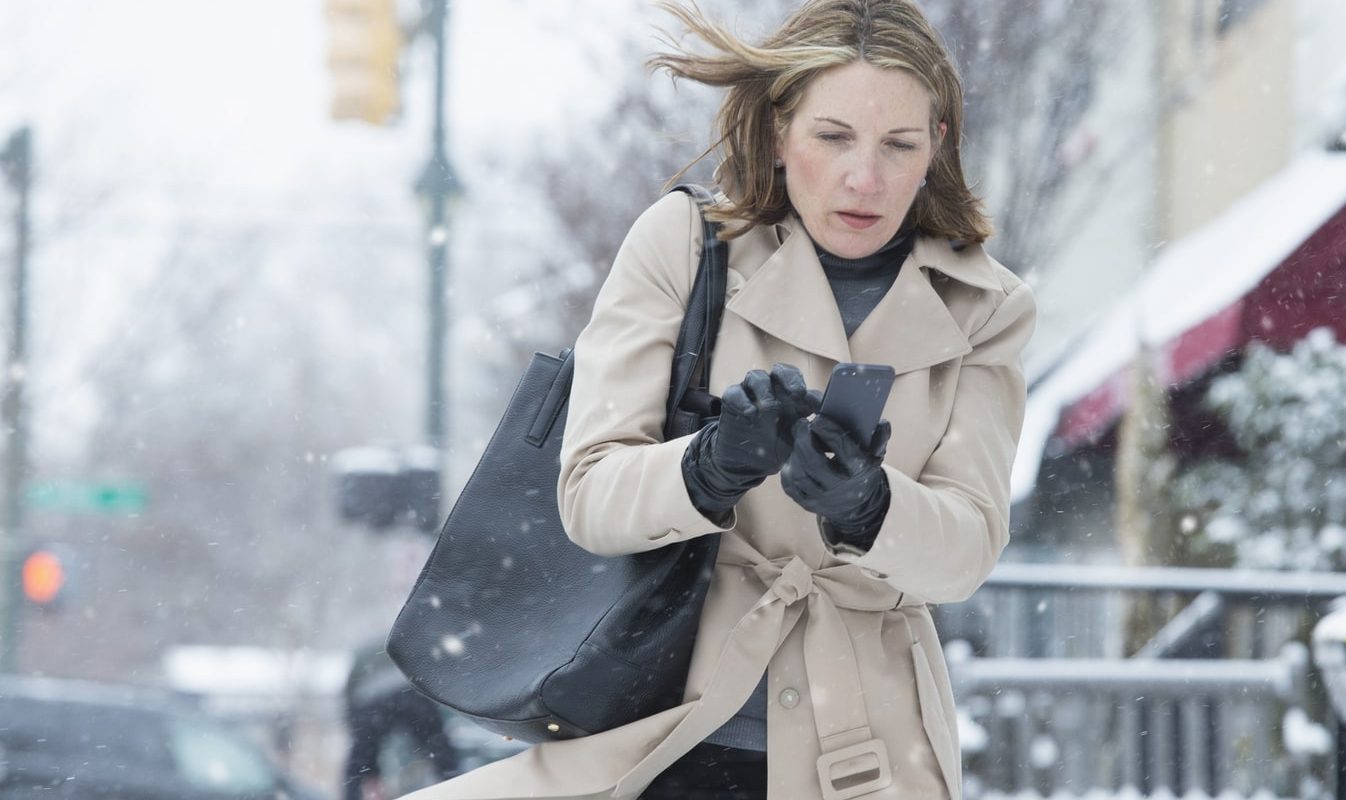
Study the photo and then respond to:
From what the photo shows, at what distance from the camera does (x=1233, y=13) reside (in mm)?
10500

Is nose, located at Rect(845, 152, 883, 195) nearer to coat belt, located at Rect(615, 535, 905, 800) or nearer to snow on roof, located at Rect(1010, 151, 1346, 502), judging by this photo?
coat belt, located at Rect(615, 535, 905, 800)

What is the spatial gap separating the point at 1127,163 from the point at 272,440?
2817 centimetres

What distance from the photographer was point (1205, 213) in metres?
11.6

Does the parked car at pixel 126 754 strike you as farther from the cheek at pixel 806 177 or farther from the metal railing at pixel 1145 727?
the cheek at pixel 806 177

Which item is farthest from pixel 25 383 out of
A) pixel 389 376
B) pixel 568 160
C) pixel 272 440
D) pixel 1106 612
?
pixel 389 376

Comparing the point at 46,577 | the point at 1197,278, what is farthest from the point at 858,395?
the point at 46,577

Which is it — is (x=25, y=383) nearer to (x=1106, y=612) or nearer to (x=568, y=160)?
(x=568, y=160)

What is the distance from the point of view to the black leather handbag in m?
2.02

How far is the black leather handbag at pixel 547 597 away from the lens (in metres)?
2.02

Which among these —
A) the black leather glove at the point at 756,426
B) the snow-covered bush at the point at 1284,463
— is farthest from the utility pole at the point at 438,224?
the black leather glove at the point at 756,426

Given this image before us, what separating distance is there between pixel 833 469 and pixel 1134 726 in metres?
6.03

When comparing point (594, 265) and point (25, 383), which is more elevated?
point (594, 265)

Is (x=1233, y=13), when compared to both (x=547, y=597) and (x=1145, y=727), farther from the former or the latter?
(x=547, y=597)

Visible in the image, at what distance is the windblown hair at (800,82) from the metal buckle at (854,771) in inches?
29.0
